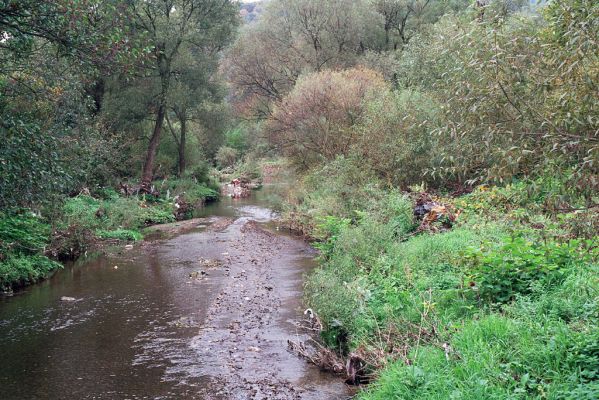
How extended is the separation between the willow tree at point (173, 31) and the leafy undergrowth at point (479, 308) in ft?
67.4

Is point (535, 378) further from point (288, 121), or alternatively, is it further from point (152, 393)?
point (288, 121)

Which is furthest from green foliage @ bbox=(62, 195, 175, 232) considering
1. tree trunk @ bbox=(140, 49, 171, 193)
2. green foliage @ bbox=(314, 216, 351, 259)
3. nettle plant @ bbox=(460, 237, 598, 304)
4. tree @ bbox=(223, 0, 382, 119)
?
nettle plant @ bbox=(460, 237, 598, 304)

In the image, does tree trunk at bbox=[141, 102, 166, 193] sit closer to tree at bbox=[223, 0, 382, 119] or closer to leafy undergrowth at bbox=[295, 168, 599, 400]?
tree at bbox=[223, 0, 382, 119]

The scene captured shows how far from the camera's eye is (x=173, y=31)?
92.0 ft

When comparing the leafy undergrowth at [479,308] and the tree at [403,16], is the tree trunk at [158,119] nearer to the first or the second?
the tree at [403,16]

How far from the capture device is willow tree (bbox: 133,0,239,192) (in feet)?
91.4

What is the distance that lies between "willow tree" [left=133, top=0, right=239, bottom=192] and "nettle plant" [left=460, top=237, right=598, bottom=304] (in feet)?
74.5

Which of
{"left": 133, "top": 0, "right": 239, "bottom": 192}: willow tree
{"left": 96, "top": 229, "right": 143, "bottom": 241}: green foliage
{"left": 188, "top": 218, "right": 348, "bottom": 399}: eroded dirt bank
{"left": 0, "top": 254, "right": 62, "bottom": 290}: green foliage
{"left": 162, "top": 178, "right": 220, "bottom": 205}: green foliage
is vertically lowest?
{"left": 188, "top": 218, "right": 348, "bottom": 399}: eroded dirt bank

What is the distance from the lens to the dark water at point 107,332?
8078 millimetres

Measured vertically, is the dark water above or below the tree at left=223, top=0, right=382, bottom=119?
below

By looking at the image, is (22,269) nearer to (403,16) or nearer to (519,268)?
(519,268)

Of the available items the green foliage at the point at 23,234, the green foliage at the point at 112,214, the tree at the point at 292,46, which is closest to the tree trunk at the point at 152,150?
the green foliage at the point at 112,214

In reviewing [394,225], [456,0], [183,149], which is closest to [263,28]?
[183,149]

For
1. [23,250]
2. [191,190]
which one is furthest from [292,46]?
[23,250]
